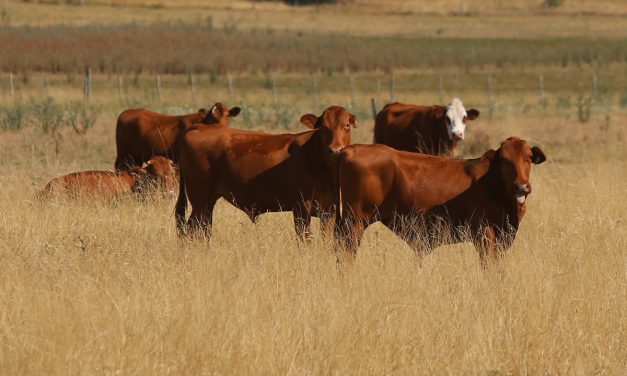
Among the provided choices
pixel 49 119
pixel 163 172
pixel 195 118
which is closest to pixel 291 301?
pixel 163 172

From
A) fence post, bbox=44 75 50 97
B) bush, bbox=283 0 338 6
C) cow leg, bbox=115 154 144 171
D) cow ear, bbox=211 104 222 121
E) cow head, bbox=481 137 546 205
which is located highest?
bush, bbox=283 0 338 6

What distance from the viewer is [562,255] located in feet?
29.0

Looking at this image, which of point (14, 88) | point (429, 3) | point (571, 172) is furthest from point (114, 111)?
point (429, 3)

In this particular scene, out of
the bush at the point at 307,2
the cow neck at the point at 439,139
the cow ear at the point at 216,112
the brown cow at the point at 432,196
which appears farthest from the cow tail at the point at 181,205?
the bush at the point at 307,2

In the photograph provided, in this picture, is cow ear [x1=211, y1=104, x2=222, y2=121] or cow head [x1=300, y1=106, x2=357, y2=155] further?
cow ear [x1=211, y1=104, x2=222, y2=121]

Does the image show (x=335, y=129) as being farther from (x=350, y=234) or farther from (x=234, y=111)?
(x=234, y=111)

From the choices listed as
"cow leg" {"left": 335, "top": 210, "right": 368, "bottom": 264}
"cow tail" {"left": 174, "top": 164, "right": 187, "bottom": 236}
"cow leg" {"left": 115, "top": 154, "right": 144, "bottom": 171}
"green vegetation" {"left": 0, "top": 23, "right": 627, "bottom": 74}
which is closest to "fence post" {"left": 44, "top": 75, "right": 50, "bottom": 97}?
"green vegetation" {"left": 0, "top": 23, "right": 627, "bottom": 74}

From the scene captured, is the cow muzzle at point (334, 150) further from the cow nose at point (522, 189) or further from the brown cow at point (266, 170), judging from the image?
the cow nose at point (522, 189)

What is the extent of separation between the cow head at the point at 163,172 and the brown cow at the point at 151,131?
2033mm

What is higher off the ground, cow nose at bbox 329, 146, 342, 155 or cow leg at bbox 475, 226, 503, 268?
cow nose at bbox 329, 146, 342, 155

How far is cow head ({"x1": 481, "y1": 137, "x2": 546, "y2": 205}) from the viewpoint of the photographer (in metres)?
8.66

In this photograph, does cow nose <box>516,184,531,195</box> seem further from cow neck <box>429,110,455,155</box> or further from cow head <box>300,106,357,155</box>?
cow neck <box>429,110,455,155</box>

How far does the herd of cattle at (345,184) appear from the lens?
8859 millimetres

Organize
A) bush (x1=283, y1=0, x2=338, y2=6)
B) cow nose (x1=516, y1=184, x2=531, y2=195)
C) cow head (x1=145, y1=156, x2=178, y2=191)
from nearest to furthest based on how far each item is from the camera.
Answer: cow nose (x1=516, y1=184, x2=531, y2=195)
cow head (x1=145, y1=156, x2=178, y2=191)
bush (x1=283, y1=0, x2=338, y2=6)
